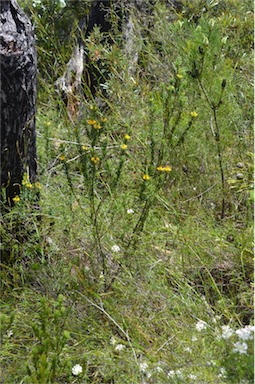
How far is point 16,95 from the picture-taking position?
8.68ft

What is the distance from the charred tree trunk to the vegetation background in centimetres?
13

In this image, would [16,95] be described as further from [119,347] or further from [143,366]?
[143,366]

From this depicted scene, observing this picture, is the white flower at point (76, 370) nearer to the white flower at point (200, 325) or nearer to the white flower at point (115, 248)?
the white flower at point (200, 325)

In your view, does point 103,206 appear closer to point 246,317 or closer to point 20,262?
point 20,262

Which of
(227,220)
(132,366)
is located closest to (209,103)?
(227,220)

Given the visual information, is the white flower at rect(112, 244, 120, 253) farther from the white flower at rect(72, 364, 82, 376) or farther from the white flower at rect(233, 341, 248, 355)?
the white flower at rect(233, 341, 248, 355)

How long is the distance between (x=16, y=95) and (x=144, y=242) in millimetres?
857

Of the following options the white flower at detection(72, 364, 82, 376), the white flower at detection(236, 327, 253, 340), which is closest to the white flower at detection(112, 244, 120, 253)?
the white flower at detection(72, 364, 82, 376)

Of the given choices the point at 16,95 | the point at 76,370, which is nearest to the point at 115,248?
the point at 76,370

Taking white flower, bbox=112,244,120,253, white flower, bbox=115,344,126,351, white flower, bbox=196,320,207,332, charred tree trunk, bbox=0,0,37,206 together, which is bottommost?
white flower, bbox=115,344,126,351

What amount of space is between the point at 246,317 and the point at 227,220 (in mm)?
668

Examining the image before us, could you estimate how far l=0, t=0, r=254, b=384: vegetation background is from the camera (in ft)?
7.36

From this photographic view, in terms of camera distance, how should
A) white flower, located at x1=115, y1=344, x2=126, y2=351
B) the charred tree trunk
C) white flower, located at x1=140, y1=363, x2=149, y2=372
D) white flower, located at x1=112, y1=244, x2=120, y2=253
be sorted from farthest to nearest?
white flower, located at x1=112, y1=244, x2=120, y2=253
the charred tree trunk
white flower, located at x1=115, y1=344, x2=126, y2=351
white flower, located at x1=140, y1=363, x2=149, y2=372

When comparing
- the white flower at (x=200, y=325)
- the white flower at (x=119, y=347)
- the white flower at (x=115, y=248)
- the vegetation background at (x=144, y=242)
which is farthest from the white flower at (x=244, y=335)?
the white flower at (x=115, y=248)
